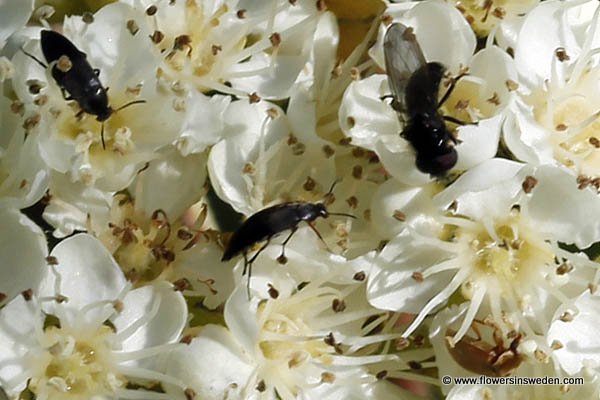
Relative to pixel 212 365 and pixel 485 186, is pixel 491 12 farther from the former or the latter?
pixel 212 365

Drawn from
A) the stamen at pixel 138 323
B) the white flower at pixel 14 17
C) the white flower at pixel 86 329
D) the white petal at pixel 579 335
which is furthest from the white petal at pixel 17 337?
the white petal at pixel 579 335

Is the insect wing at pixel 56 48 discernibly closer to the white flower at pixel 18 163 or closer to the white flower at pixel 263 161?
the white flower at pixel 18 163

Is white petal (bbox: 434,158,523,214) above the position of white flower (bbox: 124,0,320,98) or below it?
below

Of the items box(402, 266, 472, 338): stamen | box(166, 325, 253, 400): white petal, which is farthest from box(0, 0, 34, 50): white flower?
box(402, 266, 472, 338): stamen

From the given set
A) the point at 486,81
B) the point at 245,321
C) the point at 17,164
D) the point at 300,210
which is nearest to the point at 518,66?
the point at 486,81

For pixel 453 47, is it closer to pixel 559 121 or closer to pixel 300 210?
pixel 559 121

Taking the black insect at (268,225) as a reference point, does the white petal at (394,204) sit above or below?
below

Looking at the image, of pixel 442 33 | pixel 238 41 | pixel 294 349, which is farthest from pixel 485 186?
pixel 238 41

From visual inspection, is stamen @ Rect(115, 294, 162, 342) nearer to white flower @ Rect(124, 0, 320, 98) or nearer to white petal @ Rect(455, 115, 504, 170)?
white flower @ Rect(124, 0, 320, 98)
